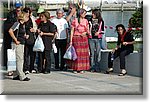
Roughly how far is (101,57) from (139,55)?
3.51 ft

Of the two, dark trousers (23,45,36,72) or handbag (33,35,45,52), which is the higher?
handbag (33,35,45,52)

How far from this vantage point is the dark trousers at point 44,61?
746 centimetres

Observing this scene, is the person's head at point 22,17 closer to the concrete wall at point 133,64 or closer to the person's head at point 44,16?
the person's head at point 44,16

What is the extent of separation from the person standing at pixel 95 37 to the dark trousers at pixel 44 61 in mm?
855

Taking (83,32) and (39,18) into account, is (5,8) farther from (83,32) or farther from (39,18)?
(83,32)

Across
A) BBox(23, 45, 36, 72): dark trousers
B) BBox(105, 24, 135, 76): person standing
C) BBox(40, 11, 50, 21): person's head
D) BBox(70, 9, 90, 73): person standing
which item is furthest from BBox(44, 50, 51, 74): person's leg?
BBox(105, 24, 135, 76): person standing

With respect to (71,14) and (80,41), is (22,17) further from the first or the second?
(71,14)

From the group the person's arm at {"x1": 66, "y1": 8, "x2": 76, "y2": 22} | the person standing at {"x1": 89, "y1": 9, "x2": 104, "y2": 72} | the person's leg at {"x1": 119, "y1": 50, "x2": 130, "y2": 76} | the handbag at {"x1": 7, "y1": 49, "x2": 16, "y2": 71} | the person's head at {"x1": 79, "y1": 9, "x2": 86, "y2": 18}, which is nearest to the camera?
the handbag at {"x1": 7, "y1": 49, "x2": 16, "y2": 71}

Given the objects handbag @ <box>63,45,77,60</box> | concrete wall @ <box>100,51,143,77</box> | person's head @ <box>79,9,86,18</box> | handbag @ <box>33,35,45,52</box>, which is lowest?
concrete wall @ <box>100,51,143,77</box>

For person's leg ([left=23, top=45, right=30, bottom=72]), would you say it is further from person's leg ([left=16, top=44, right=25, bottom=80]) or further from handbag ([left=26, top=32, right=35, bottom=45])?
person's leg ([left=16, top=44, right=25, bottom=80])

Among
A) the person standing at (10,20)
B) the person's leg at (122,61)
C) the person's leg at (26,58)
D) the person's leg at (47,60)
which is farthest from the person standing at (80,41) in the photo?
the person standing at (10,20)

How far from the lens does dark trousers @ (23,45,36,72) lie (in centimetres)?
734

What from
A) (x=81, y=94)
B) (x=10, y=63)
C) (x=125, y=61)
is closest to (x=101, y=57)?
(x=125, y=61)

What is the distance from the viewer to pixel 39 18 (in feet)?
25.2
